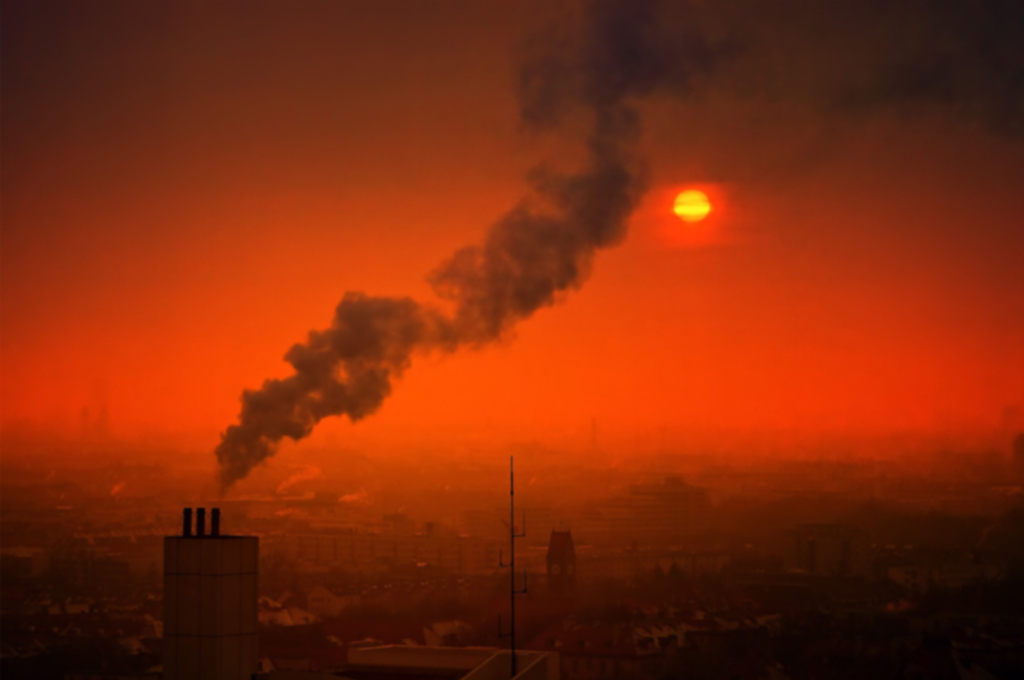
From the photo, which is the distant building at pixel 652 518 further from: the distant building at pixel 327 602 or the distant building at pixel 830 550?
the distant building at pixel 327 602

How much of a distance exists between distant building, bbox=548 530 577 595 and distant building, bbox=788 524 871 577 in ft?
33.0

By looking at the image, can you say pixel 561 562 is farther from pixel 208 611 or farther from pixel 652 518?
pixel 208 611

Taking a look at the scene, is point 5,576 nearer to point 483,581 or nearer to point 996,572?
point 483,581

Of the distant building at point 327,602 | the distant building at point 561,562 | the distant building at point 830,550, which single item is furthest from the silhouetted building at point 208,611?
the distant building at point 830,550

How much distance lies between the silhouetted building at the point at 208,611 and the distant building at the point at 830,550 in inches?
1582

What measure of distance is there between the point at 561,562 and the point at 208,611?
119ft

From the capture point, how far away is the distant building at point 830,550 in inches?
2062

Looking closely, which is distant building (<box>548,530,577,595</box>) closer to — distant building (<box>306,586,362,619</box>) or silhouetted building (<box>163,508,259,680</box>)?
distant building (<box>306,586,362,619</box>)

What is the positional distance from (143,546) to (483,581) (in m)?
15.5

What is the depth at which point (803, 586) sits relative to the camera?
170 feet

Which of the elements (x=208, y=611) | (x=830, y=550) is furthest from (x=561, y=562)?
(x=208, y=611)

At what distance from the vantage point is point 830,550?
53.1 metres

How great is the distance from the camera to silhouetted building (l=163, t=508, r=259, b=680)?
16156 mm

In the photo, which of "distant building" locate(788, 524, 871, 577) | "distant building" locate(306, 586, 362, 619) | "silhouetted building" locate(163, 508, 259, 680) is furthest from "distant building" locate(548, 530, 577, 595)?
"silhouetted building" locate(163, 508, 259, 680)
